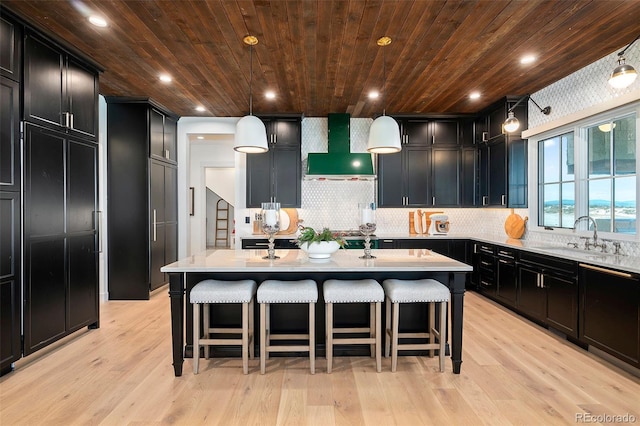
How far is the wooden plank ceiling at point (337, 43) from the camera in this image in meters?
2.54

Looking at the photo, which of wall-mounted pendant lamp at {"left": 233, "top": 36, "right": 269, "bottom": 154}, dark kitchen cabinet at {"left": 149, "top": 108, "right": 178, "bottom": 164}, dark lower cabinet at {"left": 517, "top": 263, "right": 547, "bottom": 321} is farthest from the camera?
dark kitchen cabinet at {"left": 149, "top": 108, "right": 178, "bottom": 164}

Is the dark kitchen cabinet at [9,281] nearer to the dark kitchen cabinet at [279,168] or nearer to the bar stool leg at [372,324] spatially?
the bar stool leg at [372,324]

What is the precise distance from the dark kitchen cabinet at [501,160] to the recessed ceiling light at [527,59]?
3.93 ft

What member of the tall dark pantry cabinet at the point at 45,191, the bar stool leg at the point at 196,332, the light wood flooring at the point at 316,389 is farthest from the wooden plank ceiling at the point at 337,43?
the light wood flooring at the point at 316,389

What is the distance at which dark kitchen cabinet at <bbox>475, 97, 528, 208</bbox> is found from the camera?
4.64 m

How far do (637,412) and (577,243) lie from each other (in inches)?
79.8

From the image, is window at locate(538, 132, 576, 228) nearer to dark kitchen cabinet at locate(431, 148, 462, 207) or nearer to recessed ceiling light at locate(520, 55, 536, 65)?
recessed ceiling light at locate(520, 55, 536, 65)

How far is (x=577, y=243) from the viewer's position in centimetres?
372

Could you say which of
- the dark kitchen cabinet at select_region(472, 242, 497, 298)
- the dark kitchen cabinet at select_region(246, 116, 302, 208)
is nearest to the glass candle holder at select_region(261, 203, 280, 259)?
the dark kitchen cabinet at select_region(246, 116, 302, 208)

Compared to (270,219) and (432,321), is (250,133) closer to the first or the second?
(270,219)

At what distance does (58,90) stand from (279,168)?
2968 millimetres

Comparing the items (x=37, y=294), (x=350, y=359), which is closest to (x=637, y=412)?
(x=350, y=359)

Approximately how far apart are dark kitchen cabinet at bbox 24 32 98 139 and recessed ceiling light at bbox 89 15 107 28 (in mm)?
549

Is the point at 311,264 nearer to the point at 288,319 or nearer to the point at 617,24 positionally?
the point at 288,319
